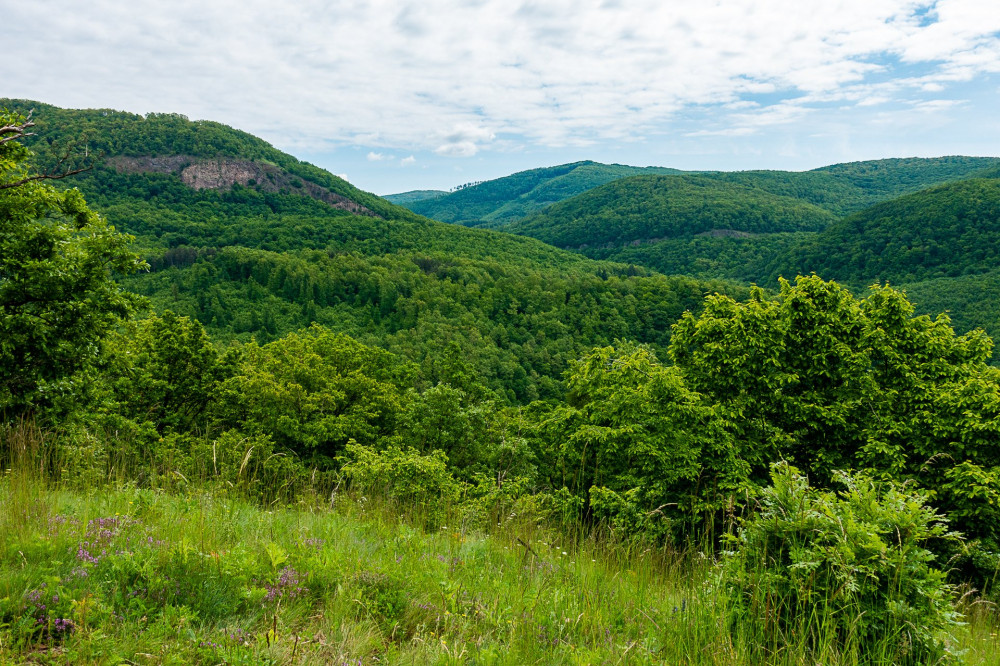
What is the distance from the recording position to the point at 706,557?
130 inches

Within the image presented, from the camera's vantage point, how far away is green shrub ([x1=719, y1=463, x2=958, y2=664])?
2484 millimetres

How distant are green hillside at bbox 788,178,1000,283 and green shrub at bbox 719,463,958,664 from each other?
6111 inches

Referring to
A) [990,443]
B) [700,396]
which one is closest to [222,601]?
[700,396]

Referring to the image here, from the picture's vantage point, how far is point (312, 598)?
2.71 metres

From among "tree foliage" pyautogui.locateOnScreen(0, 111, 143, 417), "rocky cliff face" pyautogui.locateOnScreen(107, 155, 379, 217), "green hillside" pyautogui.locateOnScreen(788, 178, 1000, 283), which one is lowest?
"tree foliage" pyautogui.locateOnScreen(0, 111, 143, 417)

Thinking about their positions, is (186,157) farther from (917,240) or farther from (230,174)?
(917,240)

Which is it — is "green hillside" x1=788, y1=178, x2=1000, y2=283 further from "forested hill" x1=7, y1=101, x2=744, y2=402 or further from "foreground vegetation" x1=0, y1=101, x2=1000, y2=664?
"foreground vegetation" x1=0, y1=101, x2=1000, y2=664

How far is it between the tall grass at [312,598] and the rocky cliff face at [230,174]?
635 ft

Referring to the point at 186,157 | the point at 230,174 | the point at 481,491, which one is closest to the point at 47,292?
the point at 481,491

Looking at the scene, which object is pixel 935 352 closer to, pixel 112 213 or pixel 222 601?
pixel 222 601

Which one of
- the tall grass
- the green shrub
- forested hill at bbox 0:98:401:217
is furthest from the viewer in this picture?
forested hill at bbox 0:98:401:217

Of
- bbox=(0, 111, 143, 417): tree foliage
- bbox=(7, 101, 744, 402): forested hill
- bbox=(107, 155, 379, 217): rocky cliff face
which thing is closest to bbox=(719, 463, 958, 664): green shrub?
bbox=(0, 111, 143, 417): tree foliage

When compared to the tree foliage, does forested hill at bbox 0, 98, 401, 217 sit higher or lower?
higher

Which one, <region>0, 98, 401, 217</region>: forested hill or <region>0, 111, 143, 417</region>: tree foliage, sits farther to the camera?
<region>0, 98, 401, 217</region>: forested hill
